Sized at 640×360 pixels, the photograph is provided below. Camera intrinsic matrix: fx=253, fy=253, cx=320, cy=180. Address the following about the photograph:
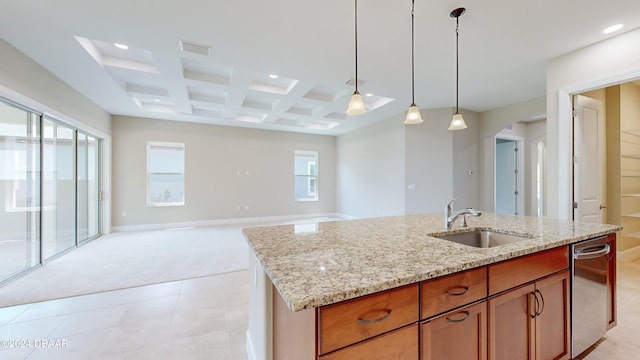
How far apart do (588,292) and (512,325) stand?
85 centimetres

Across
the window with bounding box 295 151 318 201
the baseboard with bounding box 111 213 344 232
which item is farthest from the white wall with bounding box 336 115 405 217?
the baseboard with bounding box 111 213 344 232

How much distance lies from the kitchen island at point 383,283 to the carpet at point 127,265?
2232mm

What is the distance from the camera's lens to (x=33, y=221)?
3486mm

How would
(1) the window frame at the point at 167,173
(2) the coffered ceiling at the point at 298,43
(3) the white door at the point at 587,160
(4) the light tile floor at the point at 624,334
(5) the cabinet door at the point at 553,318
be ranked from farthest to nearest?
(1) the window frame at the point at 167,173, (3) the white door at the point at 587,160, (2) the coffered ceiling at the point at 298,43, (4) the light tile floor at the point at 624,334, (5) the cabinet door at the point at 553,318

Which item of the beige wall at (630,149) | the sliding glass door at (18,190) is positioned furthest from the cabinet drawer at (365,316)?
the beige wall at (630,149)

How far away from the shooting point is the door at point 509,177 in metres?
6.70

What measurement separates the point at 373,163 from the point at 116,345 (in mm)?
5976

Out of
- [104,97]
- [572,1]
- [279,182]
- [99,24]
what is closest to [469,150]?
[572,1]

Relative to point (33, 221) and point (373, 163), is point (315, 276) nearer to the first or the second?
point (33, 221)

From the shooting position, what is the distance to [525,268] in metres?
1.38

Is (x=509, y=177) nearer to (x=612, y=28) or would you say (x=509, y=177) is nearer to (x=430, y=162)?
(x=430, y=162)

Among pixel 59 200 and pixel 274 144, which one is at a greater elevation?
pixel 274 144

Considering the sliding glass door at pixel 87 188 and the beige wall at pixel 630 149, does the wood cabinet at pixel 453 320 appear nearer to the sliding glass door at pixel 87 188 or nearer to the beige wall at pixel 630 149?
the beige wall at pixel 630 149

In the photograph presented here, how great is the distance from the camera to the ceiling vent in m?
2.93
